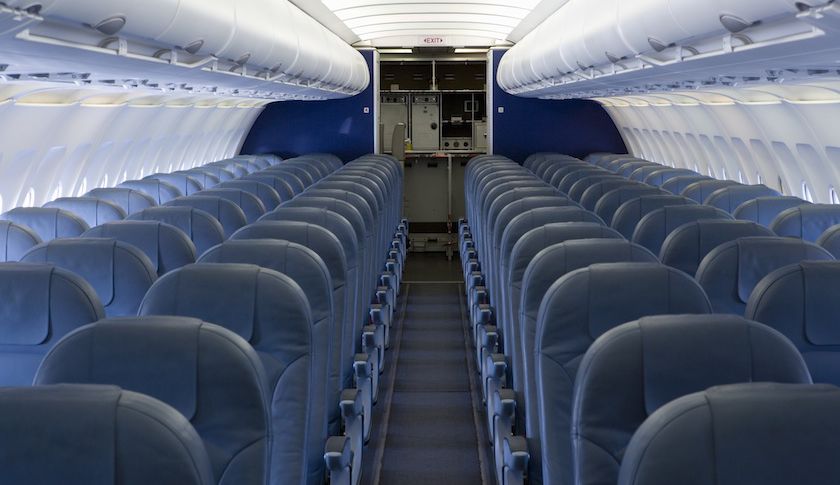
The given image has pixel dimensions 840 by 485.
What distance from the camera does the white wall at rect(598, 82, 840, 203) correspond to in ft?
32.6

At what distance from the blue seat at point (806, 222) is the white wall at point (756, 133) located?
1.90 meters

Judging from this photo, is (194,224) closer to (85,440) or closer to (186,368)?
(186,368)

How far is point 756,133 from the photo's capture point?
12.3m

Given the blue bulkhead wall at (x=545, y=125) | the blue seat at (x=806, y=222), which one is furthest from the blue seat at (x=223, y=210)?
the blue bulkhead wall at (x=545, y=125)

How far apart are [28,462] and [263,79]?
8.19 metres

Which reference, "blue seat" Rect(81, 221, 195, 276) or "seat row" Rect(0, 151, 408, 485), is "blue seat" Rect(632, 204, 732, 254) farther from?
"blue seat" Rect(81, 221, 195, 276)

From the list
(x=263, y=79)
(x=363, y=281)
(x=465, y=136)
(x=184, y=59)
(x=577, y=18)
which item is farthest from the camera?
(x=465, y=136)

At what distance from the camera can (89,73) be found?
7.38 metres

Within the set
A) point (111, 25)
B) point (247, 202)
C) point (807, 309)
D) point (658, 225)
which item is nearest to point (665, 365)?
point (807, 309)

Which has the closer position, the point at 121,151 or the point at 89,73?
the point at 89,73

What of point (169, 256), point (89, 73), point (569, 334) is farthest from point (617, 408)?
point (89, 73)

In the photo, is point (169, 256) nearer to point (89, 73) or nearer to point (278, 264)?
point (278, 264)

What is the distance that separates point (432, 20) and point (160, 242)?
10693 millimetres

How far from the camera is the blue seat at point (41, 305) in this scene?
3.82 metres
